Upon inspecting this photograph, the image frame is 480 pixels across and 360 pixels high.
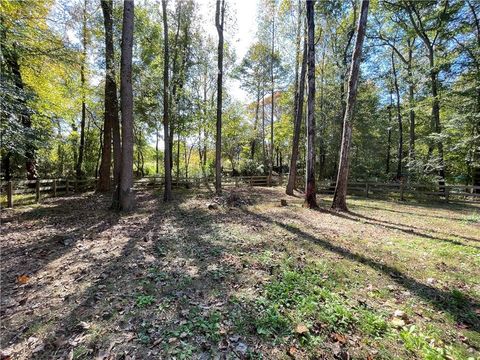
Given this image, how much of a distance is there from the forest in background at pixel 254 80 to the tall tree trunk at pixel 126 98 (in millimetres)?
1706

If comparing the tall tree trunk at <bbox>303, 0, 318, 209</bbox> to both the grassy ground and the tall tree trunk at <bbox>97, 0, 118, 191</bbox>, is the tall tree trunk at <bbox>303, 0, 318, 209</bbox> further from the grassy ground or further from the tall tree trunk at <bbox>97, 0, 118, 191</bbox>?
the tall tree trunk at <bbox>97, 0, 118, 191</bbox>

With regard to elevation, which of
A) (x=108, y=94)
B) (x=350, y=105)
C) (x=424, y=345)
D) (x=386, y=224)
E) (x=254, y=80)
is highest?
(x=254, y=80)

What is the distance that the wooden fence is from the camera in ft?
32.5

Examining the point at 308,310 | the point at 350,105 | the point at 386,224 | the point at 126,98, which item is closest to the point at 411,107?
the point at 350,105

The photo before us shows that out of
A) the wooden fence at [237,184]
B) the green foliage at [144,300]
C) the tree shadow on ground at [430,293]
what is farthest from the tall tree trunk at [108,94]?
the tree shadow on ground at [430,293]

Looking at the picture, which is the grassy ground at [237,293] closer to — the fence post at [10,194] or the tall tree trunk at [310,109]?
the tall tree trunk at [310,109]

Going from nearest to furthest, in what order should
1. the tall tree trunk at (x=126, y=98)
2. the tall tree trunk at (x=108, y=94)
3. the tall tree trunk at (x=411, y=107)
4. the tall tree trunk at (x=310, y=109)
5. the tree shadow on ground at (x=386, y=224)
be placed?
the tree shadow on ground at (x=386, y=224) < the tall tree trunk at (x=126, y=98) < the tall tree trunk at (x=310, y=109) < the tall tree trunk at (x=108, y=94) < the tall tree trunk at (x=411, y=107)

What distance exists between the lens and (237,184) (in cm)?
1909

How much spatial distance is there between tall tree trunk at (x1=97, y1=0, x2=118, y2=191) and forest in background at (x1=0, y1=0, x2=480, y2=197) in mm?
178

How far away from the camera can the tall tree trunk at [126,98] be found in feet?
24.8

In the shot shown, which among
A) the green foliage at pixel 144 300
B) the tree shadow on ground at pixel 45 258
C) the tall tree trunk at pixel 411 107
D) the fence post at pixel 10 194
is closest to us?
the tree shadow on ground at pixel 45 258

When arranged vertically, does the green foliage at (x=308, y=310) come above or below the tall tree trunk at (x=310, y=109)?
below

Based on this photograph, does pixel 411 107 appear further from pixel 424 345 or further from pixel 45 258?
pixel 45 258

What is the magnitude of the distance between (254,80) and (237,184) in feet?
34.1
